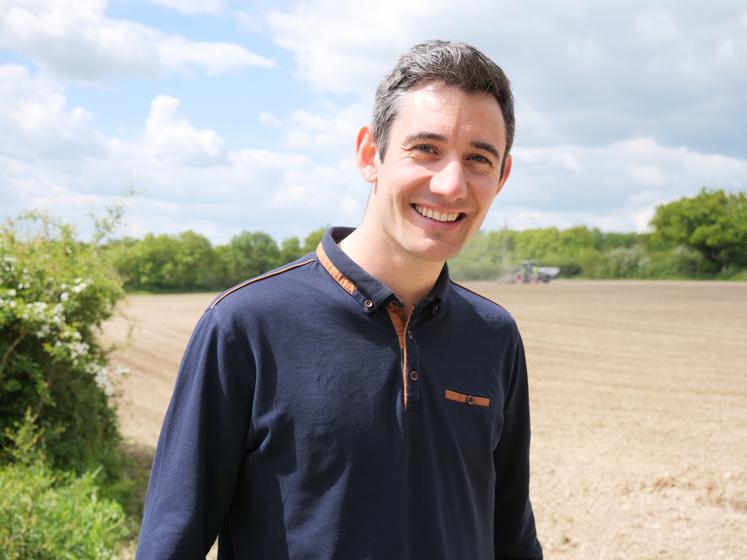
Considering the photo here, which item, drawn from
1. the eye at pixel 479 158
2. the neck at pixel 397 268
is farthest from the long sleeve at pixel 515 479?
the eye at pixel 479 158

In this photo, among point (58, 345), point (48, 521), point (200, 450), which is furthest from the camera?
point (58, 345)

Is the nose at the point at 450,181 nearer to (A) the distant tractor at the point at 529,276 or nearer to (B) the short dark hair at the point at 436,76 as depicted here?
(B) the short dark hair at the point at 436,76

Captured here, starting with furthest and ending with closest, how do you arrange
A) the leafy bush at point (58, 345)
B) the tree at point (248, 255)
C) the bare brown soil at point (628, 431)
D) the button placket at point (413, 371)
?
1. the tree at point (248, 255)
2. the bare brown soil at point (628, 431)
3. the leafy bush at point (58, 345)
4. the button placket at point (413, 371)

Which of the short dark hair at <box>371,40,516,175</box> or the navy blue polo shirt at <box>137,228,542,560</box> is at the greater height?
the short dark hair at <box>371,40,516,175</box>

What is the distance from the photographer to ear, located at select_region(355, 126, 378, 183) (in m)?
1.86

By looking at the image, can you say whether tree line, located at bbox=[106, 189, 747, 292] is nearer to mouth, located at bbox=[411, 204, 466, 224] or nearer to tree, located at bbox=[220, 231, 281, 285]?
tree, located at bbox=[220, 231, 281, 285]

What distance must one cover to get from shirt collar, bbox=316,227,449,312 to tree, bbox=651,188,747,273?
6347 cm

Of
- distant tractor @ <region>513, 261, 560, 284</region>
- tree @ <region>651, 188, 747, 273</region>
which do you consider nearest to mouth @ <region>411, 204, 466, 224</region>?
distant tractor @ <region>513, 261, 560, 284</region>

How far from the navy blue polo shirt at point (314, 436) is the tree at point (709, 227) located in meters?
63.6

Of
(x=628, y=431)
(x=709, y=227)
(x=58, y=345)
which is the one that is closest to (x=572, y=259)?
(x=709, y=227)

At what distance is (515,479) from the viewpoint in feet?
6.68

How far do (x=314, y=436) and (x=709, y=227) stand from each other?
6634 cm

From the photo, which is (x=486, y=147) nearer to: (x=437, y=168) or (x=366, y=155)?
(x=437, y=168)

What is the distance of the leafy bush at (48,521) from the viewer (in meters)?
3.49
